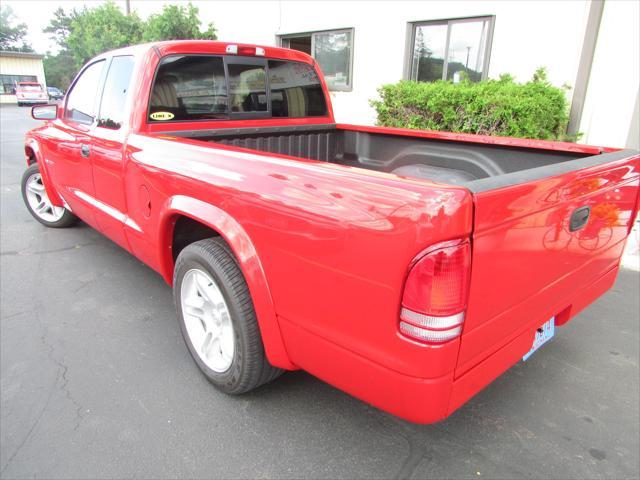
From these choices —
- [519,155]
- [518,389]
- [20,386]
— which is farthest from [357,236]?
[20,386]

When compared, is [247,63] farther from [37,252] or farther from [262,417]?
[37,252]

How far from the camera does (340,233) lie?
1617 mm

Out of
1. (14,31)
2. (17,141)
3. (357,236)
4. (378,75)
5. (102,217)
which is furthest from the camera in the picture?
(14,31)

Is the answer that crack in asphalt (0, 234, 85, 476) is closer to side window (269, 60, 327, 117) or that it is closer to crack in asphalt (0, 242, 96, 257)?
crack in asphalt (0, 242, 96, 257)

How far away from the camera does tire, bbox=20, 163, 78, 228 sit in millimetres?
5289

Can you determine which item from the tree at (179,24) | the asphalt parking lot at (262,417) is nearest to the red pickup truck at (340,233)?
the asphalt parking lot at (262,417)

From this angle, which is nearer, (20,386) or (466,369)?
(466,369)

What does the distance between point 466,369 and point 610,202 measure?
Answer: 1.19 metres

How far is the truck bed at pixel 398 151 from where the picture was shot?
10.2ft

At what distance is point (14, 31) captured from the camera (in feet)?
240

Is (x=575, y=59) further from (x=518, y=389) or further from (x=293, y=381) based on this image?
(x=293, y=381)

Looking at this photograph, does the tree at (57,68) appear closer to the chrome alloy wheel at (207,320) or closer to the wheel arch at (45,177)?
the wheel arch at (45,177)

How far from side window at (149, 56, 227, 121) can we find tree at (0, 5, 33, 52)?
290 ft

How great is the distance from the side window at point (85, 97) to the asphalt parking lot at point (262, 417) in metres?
1.61
